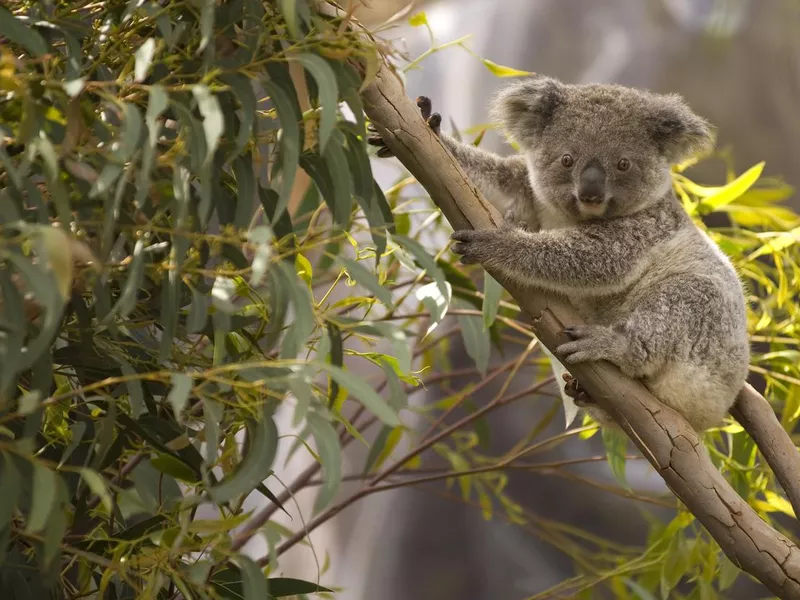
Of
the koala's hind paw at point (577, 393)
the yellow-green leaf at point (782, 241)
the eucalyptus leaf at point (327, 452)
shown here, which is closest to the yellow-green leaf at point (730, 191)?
the yellow-green leaf at point (782, 241)

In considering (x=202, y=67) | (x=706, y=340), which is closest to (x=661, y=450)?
(x=706, y=340)

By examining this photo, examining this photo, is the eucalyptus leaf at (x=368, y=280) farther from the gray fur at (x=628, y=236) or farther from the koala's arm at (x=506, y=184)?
the koala's arm at (x=506, y=184)

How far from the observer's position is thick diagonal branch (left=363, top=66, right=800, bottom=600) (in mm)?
1647

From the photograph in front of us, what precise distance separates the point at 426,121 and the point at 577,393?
685 mm

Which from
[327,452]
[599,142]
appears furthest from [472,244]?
[327,452]

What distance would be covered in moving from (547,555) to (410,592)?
0.82 m

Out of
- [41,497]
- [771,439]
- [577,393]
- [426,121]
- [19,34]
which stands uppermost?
[19,34]

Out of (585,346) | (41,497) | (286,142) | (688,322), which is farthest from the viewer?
(688,322)

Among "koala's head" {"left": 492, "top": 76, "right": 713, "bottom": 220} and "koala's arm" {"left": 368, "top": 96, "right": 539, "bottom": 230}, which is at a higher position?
"koala's head" {"left": 492, "top": 76, "right": 713, "bottom": 220}

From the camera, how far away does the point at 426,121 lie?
1791 millimetres

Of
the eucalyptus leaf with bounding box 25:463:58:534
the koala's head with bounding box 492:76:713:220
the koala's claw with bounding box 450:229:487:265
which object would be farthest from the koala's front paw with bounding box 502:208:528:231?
the eucalyptus leaf with bounding box 25:463:58:534

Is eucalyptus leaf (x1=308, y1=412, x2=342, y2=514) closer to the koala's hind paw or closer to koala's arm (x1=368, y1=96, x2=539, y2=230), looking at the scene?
the koala's hind paw

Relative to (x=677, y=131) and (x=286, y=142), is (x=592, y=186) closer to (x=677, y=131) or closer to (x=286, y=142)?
(x=677, y=131)

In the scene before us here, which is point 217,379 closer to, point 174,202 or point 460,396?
point 174,202
